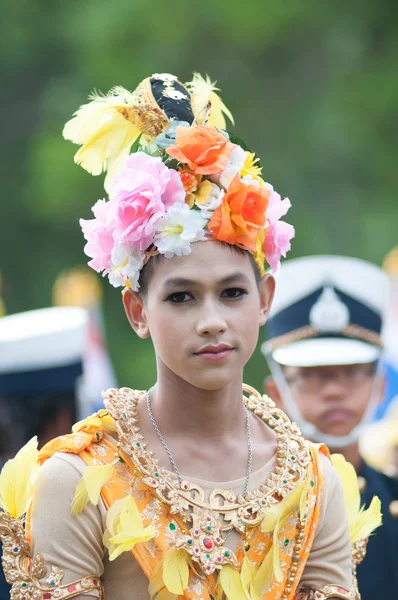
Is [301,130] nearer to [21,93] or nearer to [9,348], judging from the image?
[21,93]

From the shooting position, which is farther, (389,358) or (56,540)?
(389,358)

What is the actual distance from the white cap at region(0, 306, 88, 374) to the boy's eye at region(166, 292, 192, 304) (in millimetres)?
2262

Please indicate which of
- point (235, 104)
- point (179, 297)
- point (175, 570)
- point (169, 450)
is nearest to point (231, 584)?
point (175, 570)

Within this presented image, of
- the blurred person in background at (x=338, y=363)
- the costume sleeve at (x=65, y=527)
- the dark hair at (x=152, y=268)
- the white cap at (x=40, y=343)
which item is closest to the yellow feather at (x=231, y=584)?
the costume sleeve at (x=65, y=527)

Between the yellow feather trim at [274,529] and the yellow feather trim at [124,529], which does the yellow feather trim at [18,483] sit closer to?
the yellow feather trim at [124,529]

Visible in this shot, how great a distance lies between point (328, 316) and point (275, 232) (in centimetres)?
226

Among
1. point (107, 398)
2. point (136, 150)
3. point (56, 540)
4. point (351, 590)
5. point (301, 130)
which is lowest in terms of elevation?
point (351, 590)

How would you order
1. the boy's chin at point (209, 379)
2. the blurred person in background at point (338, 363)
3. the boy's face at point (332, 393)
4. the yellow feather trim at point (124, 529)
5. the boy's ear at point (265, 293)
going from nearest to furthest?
the yellow feather trim at point (124, 529)
the boy's chin at point (209, 379)
the boy's ear at point (265, 293)
the blurred person in background at point (338, 363)
the boy's face at point (332, 393)

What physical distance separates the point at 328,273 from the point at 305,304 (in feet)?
0.67

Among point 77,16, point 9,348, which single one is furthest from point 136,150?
point 77,16

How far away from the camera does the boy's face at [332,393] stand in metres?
5.78

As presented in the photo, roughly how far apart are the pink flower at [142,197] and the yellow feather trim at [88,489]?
2.14 feet

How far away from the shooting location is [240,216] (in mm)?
3738

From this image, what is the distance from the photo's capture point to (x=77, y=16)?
57.8 ft
